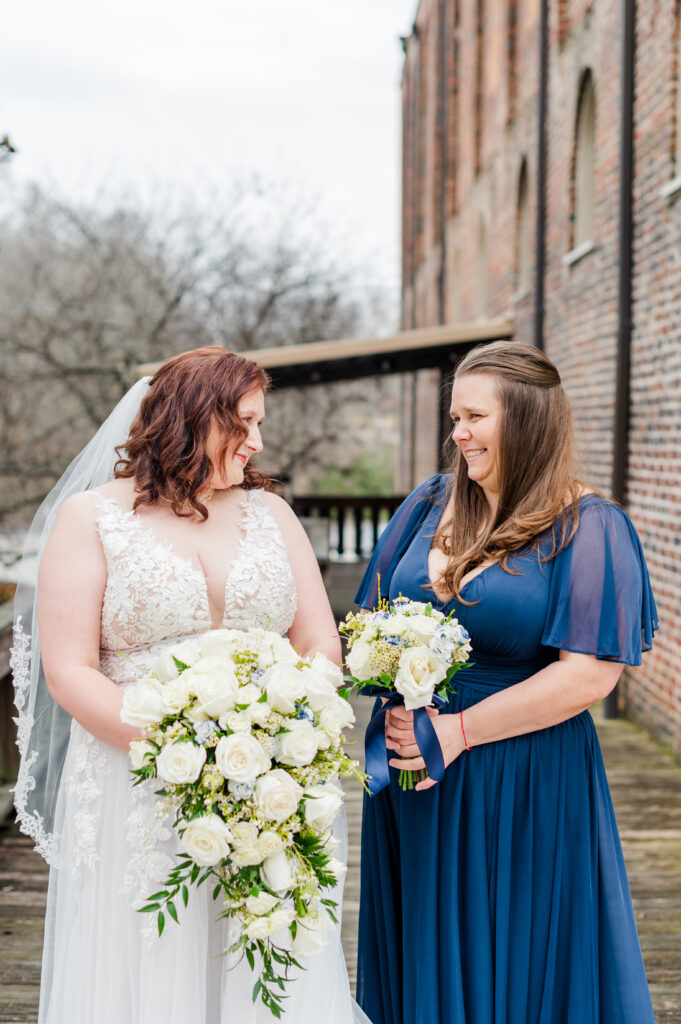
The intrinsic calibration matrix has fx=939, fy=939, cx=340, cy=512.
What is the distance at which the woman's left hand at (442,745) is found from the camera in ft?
7.89

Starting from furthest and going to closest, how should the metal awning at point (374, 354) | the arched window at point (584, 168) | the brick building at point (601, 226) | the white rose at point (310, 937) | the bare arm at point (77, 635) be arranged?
the metal awning at point (374, 354)
the arched window at point (584, 168)
the brick building at point (601, 226)
the bare arm at point (77, 635)
the white rose at point (310, 937)

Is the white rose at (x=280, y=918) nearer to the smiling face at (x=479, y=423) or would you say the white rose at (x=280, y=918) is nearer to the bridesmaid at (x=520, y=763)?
the bridesmaid at (x=520, y=763)

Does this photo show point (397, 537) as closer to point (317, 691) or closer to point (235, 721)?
point (317, 691)

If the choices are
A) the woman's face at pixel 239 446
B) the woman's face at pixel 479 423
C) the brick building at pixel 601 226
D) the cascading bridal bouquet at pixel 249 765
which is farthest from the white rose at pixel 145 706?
the brick building at pixel 601 226

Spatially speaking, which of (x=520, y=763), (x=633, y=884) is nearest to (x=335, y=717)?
(x=520, y=763)

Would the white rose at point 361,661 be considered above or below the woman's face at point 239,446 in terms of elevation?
below

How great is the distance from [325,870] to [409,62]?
26013 millimetres

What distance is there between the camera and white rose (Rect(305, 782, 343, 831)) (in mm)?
1968

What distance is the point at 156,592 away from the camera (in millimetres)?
2379

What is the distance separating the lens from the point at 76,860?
2.44m

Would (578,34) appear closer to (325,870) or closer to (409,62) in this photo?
(325,870)

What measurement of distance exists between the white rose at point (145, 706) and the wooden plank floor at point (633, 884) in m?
2.11

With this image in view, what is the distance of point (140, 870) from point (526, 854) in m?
1.00

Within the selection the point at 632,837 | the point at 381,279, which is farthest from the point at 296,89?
the point at 632,837
